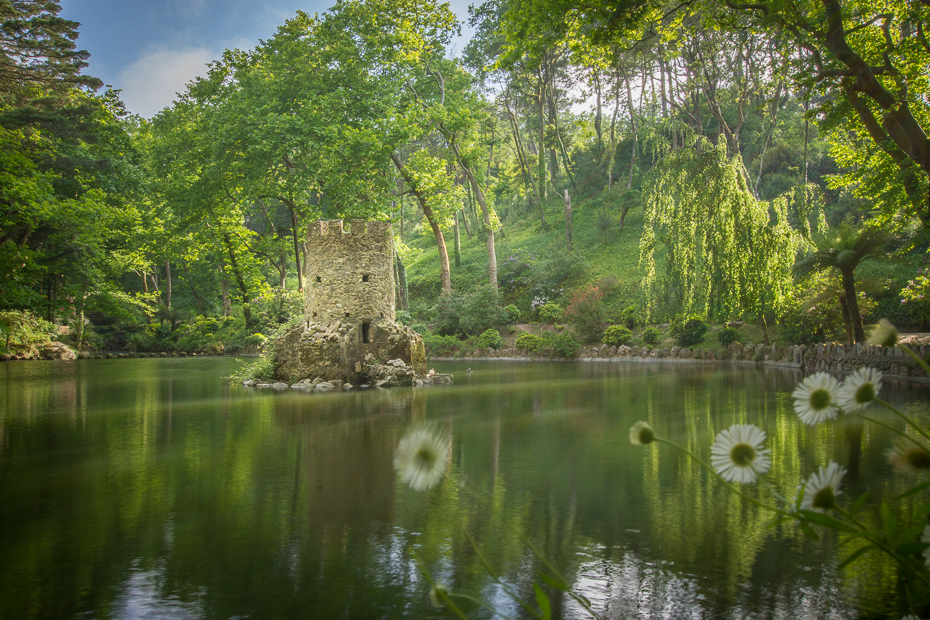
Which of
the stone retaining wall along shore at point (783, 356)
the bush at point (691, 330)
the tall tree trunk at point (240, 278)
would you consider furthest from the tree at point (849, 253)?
the tall tree trunk at point (240, 278)

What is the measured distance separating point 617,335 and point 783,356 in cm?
645

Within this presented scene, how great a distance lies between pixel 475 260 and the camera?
3750 cm

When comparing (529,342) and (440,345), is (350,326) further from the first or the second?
(440,345)

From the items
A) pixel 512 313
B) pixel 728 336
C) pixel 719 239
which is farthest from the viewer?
pixel 512 313

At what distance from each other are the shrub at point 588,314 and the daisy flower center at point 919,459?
23.5 metres

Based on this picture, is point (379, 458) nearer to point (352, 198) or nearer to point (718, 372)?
point (718, 372)

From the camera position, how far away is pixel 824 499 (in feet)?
3.79

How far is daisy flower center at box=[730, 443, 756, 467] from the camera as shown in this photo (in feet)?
4.12

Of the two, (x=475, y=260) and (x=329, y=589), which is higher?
(x=475, y=260)

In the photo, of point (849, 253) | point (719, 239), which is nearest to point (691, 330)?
point (719, 239)

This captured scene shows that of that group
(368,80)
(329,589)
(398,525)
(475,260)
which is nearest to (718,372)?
(398,525)

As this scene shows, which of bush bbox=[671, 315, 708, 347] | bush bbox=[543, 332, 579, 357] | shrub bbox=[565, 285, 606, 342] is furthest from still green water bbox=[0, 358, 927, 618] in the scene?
shrub bbox=[565, 285, 606, 342]

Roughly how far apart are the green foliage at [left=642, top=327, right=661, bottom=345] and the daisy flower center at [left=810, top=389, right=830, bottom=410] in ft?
72.0

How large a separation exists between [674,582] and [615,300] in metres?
23.0
